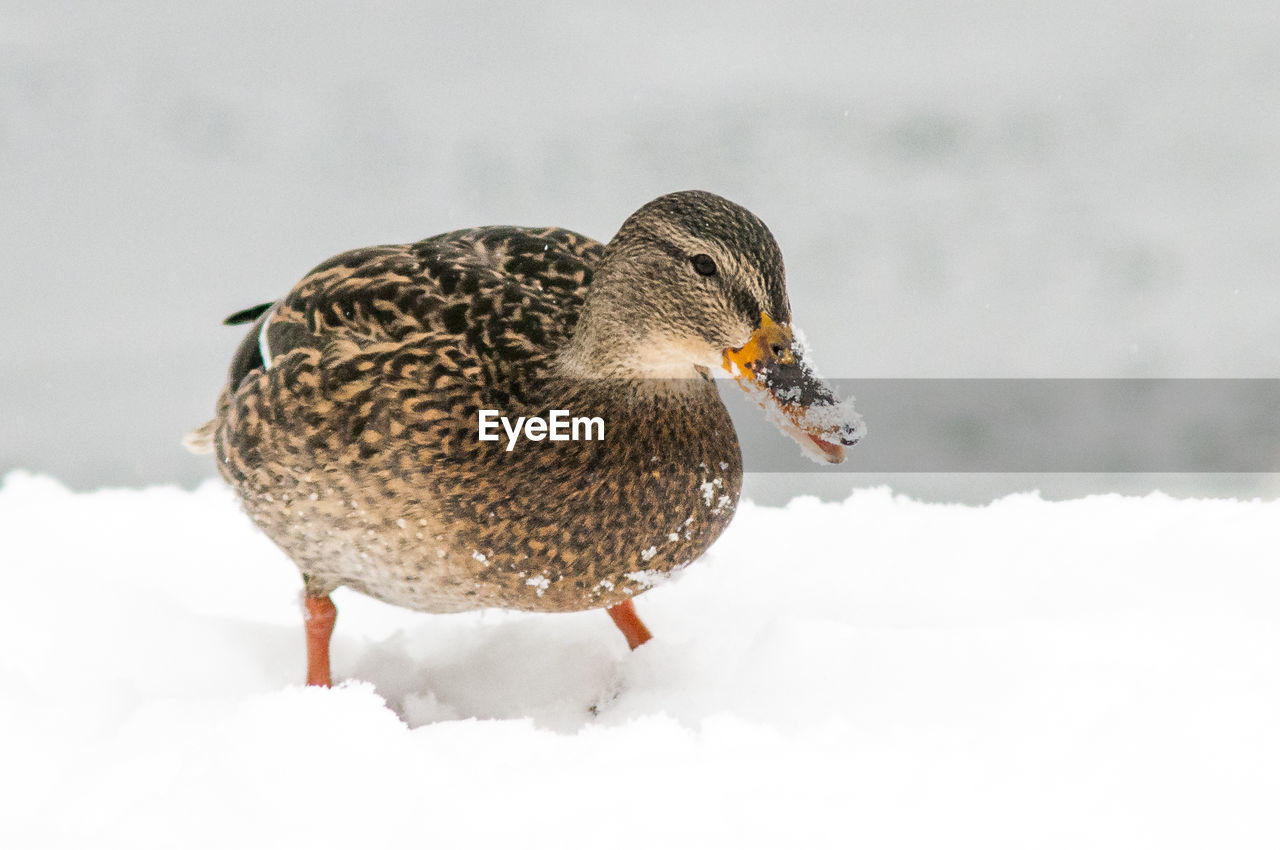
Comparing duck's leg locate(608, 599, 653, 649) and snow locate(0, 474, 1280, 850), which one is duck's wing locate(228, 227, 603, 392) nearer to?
snow locate(0, 474, 1280, 850)

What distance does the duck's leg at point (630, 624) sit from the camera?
221cm

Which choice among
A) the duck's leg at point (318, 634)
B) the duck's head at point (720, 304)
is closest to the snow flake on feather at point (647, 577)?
the duck's head at point (720, 304)

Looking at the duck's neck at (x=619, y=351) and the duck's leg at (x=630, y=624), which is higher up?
the duck's neck at (x=619, y=351)

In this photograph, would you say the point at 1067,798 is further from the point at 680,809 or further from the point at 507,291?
the point at 507,291

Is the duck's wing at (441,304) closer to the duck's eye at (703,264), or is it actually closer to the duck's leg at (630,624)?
the duck's eye at (703,264)

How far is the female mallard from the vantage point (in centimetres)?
171

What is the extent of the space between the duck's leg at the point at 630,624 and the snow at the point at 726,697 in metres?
0.04

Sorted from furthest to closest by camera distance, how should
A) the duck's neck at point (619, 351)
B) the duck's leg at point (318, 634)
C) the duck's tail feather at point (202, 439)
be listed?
1. the duck's tail feather at point (202, 439)
2. the duck's leg at point (318, 634)
3. the duck's neck at point (619, 351)

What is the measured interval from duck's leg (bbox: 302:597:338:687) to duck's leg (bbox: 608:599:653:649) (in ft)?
1.61

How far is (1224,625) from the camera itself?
2053 mm

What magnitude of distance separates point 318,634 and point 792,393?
3.25 ft

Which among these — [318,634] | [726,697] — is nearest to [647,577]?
[726,697]

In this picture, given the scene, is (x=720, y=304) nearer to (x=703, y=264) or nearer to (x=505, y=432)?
(x=703, y=264)

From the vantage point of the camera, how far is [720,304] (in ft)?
5.16
